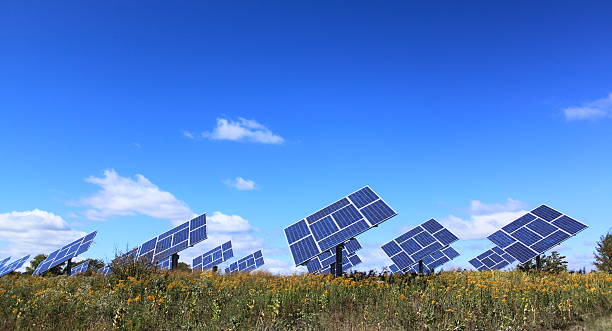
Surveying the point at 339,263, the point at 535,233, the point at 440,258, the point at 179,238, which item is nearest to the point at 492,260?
the point at 535,233

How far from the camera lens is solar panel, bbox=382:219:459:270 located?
88.1ft

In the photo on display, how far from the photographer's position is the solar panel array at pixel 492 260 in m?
29.2

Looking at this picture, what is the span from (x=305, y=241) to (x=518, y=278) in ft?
29.1

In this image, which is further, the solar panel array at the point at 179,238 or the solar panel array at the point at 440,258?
the solar panel array at the point at 440,258

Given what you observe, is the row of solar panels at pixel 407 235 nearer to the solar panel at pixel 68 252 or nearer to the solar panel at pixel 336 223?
the solar panel at pixel 336 223

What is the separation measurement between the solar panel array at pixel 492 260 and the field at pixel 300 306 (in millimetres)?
17749

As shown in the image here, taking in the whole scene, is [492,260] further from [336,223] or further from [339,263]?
[339,263]

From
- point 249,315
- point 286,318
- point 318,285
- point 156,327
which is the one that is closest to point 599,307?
point 318,285

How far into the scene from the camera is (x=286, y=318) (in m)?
8.92

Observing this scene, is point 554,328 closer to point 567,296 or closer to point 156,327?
point 567,296

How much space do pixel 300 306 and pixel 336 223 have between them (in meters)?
7.83

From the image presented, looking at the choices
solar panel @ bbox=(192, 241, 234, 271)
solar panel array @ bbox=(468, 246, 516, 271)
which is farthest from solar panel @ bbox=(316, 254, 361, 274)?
solar panel @ bbox=(192, 241, 234, 271)

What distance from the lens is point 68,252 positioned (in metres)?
31.8

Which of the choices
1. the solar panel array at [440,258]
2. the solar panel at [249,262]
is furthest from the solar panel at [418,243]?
the solar panel at [249,262]
